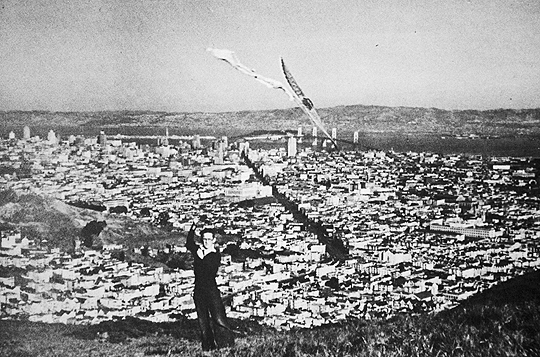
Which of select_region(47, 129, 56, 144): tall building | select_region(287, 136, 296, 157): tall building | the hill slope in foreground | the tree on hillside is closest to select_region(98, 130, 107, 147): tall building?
select_region(47, 129, 56, 144): tall building

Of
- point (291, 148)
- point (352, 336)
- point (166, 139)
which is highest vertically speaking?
point (166, 139)

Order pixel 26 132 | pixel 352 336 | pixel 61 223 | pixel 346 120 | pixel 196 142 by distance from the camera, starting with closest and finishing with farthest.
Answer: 1. pixel 352 336
2. pixel 26 132
3. pixel 61 223
4. pixel 346 120
5. pixel 196 142

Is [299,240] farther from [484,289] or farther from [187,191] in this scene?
[484,289]

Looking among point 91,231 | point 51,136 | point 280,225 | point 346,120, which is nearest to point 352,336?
point 280,225

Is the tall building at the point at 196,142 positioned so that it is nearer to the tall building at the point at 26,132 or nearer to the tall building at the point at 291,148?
the tall building at the point at 291,148

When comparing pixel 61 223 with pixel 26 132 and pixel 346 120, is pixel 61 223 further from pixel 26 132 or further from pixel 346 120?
pixel 346 120

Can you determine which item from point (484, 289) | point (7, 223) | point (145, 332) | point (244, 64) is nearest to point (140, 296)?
point (145, 332)
